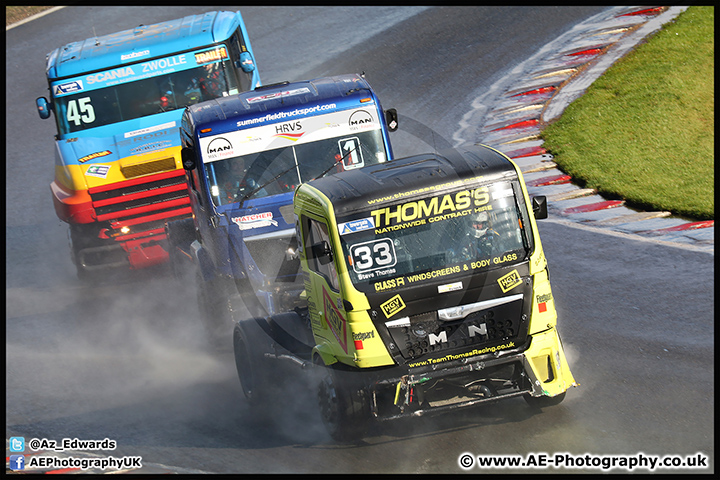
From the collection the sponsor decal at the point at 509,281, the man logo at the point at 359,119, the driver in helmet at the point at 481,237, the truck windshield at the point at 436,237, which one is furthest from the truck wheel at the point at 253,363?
the man logo at the point at 359,119

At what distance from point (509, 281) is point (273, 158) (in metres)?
4.45

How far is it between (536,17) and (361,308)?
18.2 metres

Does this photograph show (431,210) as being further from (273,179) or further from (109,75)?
(109,75)

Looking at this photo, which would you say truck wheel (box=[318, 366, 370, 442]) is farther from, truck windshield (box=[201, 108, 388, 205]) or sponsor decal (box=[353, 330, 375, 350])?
truck windshield (box=[201, 108, 388, 205])

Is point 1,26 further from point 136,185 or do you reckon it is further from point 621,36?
point 621,36

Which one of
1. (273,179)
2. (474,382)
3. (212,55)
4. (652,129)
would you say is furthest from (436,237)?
(652,129)

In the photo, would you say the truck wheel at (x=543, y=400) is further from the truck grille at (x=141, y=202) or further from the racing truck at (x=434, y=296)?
the truck grille at (x=141, y=202)

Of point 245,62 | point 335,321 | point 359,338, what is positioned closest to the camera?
point 359,338

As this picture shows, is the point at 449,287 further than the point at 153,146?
No

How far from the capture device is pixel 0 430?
30.5 ft

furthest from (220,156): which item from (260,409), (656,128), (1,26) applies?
(1,26)

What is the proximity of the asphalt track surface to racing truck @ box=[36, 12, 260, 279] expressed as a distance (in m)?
0.91

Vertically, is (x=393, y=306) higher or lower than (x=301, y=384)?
higher

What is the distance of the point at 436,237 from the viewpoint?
24.8 feet
